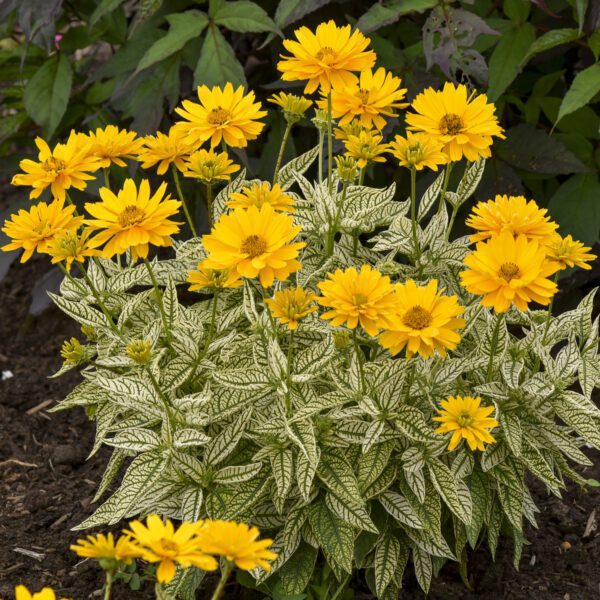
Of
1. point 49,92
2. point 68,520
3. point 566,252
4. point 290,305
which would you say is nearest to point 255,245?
point 290,305

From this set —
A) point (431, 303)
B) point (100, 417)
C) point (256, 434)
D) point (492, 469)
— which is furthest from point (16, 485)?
point (431, 303)

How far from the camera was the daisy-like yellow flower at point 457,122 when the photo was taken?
6.26 ft

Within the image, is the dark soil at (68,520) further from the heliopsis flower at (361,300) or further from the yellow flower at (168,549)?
the yellow flower at (168,549)

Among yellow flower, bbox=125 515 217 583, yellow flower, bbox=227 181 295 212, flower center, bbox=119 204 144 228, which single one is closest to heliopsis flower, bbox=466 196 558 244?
yellow flower, bbox=227 181 295 212

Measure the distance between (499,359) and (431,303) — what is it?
450 mm

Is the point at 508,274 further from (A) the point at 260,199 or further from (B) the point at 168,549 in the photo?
(B) the point at 168,549

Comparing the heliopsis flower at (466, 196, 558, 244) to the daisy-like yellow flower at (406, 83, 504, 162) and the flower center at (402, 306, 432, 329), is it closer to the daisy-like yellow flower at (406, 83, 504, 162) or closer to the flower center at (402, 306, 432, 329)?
the daisy-like yellow flower at (406, 83, 504, 162)

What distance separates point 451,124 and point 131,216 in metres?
0.65

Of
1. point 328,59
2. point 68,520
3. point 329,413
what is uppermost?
point 328,59

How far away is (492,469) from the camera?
6.97 ft

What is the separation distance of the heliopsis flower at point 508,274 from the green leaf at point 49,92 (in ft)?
6.00

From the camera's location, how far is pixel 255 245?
1.64 meters

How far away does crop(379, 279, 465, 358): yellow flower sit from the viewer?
1656mm

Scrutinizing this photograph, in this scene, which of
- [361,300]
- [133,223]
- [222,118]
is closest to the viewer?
[361,300]
